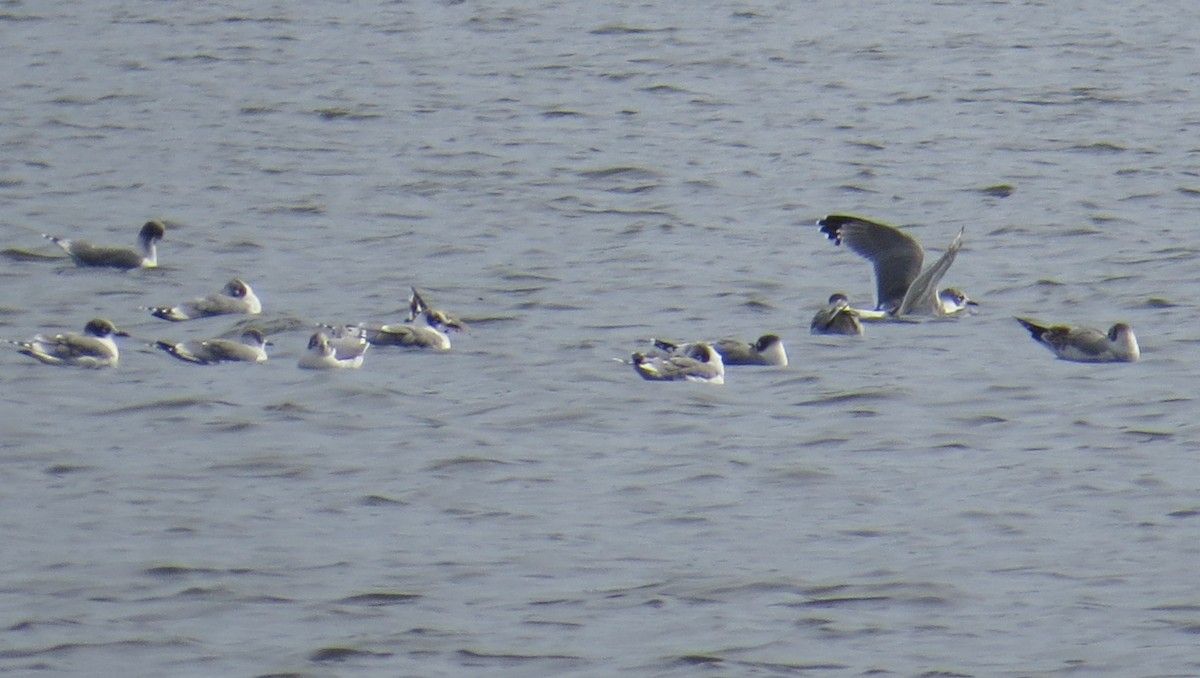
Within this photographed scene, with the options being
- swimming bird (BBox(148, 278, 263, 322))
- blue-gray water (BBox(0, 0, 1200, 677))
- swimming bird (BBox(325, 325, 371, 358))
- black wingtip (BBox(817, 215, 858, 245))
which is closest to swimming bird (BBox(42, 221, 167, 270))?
blue-gray water (BBox(0, 0, 1200, 677))

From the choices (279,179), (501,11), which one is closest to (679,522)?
(279,179)

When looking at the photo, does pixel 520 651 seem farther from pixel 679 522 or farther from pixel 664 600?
pixel 679 522

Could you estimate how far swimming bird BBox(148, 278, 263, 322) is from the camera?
1538 centimetres

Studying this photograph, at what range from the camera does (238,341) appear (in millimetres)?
14594

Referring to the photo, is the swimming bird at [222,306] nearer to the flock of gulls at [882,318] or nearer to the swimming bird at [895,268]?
the flock of gulls at [882,318]

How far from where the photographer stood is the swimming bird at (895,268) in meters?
15.7

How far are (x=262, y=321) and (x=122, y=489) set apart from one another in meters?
4.09

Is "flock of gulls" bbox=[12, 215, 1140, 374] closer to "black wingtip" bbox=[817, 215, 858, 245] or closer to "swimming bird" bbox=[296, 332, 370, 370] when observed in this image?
"swimming bird" bbox=[296, 332, 370, 370]

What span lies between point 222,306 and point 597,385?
3.03 meters

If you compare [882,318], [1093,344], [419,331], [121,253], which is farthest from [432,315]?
[1093,344]

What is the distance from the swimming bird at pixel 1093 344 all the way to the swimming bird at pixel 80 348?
6.04 metres

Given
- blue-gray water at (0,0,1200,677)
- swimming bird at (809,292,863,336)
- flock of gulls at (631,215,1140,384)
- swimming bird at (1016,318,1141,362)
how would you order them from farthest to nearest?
swimming bird at (809,292,863,336)
swimming bird at (1016,318,1141,362)
flock of gulls at (631,215,1140,384)
blue-gray water at (0,0,1200,677)

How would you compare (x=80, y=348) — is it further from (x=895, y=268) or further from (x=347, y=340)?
(x=895, y=268)

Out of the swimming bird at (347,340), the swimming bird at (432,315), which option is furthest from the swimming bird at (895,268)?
the swimming bird at (347,340)
